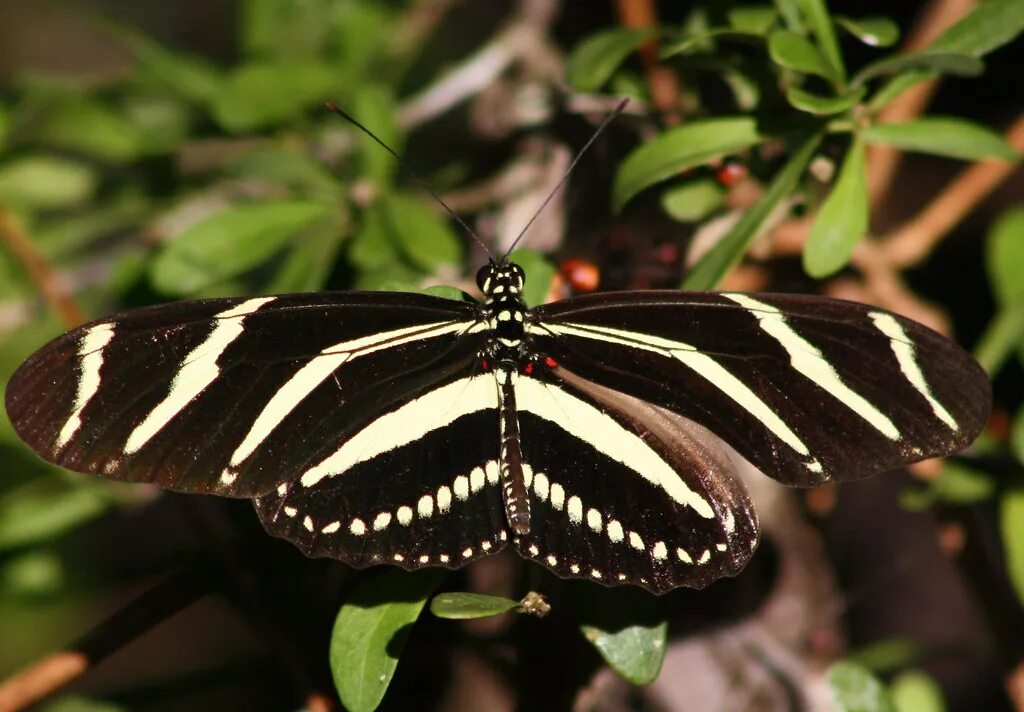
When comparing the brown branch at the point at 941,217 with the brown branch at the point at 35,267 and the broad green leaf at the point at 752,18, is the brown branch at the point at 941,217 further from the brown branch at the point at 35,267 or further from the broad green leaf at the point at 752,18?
the brown branch at the point at 35,267

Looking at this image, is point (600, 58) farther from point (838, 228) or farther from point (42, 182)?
point (42, 182)

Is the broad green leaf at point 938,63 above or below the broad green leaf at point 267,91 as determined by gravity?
below

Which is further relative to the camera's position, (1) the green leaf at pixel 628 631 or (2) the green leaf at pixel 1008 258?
(2) the green leaf at pixel 1008 258

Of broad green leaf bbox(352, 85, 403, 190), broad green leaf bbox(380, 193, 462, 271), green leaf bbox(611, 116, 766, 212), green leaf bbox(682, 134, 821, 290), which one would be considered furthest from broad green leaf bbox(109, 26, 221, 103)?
green leaf bbox(682, 134, 821, 290)

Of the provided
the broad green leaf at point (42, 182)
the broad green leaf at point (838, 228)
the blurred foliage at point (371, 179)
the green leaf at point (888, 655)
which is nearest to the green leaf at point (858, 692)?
the blurred foliage at point (371, 179)

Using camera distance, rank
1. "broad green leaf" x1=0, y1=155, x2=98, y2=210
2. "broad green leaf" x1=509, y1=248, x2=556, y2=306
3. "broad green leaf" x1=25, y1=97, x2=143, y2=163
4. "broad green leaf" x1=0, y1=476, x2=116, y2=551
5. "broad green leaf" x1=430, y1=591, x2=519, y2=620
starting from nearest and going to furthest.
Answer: "broad green leaf" x1=430, y1=591, x2=519, y2=620 < "broad green leaf" x1=509, y1=248, x2=556, y2=306 < "broad green leaf" x1=0, y1=476, x2=116, y2=551 < "broad green leaf" x1=25, y1=97, x2=143, y2=163 < "broad green leaf" x1=0, y1=155, x2=98, y2=210

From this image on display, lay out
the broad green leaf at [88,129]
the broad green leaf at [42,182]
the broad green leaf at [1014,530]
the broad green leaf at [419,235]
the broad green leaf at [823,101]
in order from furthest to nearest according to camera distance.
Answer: the broad green leaf at [42,182] < the broad green leaf at [88,129] < the broad green leaf at [419,235] < the broad green leaf at [1014,530] < the broad green leaf at [823,101]

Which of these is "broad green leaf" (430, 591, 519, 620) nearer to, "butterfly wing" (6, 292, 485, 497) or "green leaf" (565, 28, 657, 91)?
"butterfly wing" (6, 292, 485, 497)
